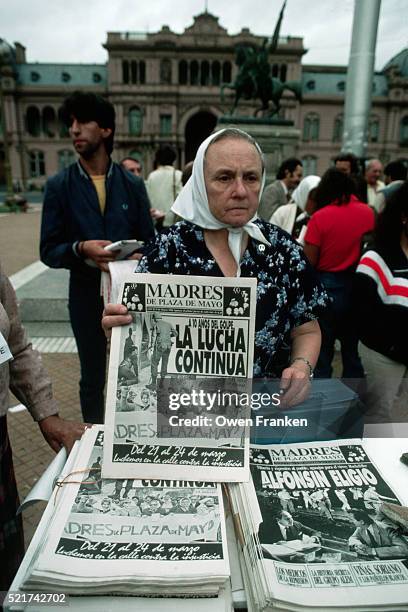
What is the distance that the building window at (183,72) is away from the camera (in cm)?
4662

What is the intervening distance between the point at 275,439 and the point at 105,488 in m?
0.45

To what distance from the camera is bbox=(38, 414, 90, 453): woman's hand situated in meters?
1.28

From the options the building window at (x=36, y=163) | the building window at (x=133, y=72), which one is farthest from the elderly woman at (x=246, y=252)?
the building window at (x=36, y=163)

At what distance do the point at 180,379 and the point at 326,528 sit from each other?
451 mm

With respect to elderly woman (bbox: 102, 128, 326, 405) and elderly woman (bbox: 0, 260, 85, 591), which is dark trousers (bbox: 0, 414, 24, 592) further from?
elderly woman (bbox: 102, 128, 326, 405)

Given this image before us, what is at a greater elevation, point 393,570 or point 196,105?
point 196,105

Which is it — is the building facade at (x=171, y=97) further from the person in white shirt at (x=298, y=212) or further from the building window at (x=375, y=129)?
the person in white shirt at (x=298, y=212)

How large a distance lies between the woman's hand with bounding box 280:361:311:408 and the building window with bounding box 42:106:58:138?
182 ft

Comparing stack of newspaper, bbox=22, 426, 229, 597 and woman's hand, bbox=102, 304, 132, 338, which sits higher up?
woman's hand, bbox=102, 304, 132, 338

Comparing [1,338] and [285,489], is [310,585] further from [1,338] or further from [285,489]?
[1,338]

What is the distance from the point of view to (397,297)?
223 cm

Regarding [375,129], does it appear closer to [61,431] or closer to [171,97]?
[171,97]

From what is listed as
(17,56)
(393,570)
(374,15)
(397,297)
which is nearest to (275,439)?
(393,570)

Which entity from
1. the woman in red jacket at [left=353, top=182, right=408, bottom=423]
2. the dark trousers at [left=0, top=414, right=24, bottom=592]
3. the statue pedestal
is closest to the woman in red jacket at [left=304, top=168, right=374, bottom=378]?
the woman in red jacket at [left=353, top=182, right=408, bottom=423]
